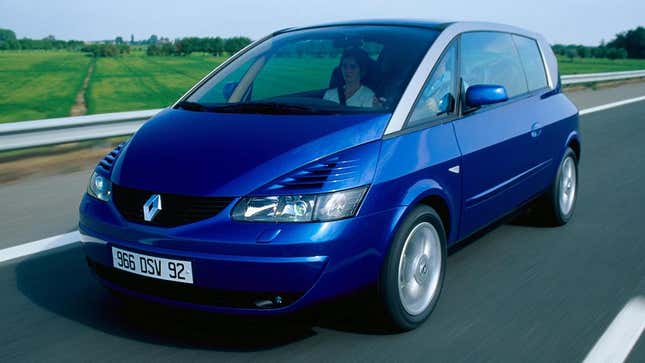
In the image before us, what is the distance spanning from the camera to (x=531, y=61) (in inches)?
230

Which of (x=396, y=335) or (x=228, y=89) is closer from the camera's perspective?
(x=396, y=335)

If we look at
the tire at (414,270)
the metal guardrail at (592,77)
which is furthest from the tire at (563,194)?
the metal guardrail at (592,77)

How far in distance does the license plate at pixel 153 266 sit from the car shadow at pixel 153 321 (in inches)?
6.9

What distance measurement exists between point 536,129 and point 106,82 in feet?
88.5

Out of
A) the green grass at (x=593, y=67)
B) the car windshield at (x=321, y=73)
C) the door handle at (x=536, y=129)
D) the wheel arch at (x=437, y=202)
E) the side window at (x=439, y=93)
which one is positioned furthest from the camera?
the green grass at (x=593, y=67)

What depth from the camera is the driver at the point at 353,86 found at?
13.5ft

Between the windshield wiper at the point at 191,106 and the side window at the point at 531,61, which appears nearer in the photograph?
the windshield wiper at the point at 191,106

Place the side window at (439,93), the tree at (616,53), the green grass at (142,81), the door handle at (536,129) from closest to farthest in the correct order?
the side window at (439,93), the door handle at (536,129), the green grass at (142,81), the tree at (616,53)

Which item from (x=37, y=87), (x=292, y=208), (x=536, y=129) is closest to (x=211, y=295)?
(x=292, y=208)

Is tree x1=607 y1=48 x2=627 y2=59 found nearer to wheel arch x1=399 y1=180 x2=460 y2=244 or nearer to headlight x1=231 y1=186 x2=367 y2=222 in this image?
wheel arch x1=399 y1=180 x2=460 y2=244

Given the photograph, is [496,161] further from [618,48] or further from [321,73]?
[618,48]

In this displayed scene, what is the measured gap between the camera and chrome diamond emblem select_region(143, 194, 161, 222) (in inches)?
134

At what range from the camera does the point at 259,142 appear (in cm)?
367

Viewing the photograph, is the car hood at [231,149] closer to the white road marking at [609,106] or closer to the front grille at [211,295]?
the front grille at [211,295]
